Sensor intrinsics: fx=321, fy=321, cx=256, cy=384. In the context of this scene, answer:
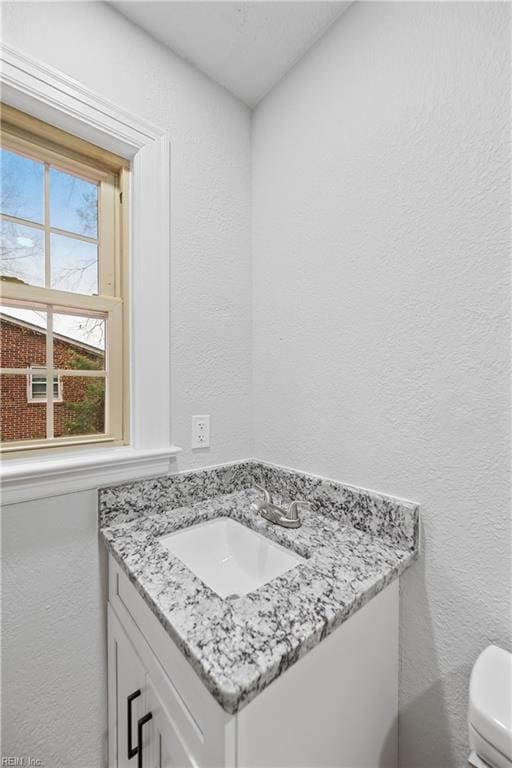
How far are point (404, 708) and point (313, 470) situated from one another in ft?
2.20

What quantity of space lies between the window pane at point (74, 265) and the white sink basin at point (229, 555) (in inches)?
33.1

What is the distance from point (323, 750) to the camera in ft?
2.15

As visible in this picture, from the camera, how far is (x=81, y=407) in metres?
1.03

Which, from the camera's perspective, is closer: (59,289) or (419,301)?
(419,301)

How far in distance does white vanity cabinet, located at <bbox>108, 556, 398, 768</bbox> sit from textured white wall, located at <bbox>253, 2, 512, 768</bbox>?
12 centimetres

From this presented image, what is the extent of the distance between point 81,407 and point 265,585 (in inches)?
29.9

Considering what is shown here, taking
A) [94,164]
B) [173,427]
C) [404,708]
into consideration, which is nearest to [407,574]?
[404,708]

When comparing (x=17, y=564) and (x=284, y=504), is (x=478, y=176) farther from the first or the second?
(x=17, y=564)

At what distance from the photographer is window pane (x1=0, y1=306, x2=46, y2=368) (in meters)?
0.91

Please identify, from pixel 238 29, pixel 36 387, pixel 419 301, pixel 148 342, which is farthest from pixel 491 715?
pixel 238 29

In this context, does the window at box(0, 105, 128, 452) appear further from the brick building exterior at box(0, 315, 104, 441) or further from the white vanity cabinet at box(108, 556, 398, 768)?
the white vanity cabinet at box(108, 556, 398, 768)

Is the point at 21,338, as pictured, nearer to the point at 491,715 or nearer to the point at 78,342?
the point at 78,342

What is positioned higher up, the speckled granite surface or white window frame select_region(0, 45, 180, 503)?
white window frame select_region(0, 45, 180, 503)

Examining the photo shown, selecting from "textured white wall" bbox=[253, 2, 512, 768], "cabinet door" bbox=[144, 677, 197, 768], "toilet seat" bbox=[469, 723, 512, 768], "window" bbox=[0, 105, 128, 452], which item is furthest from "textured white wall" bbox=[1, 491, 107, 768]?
"toilet seat" bbox=[469, 723, 512, 768]
